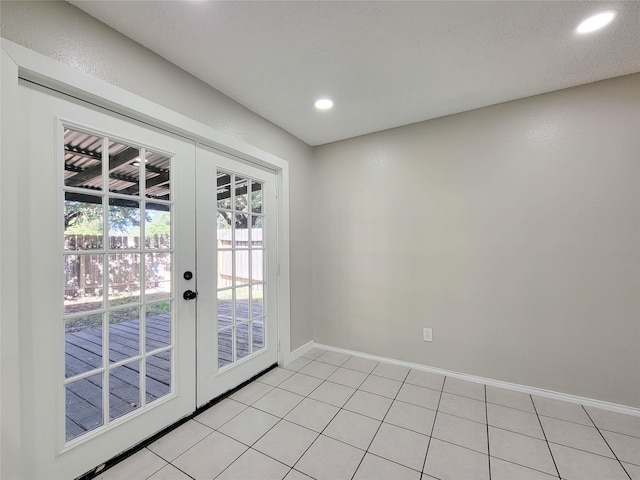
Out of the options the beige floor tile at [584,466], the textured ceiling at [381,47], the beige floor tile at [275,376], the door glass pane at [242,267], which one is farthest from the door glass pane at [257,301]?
the beige floor tile at [584,466]

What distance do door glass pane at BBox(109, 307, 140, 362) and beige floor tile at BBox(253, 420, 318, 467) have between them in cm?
100

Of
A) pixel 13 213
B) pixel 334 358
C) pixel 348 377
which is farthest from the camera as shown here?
pixel 334 358

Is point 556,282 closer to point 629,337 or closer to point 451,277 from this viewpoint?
point 629,337

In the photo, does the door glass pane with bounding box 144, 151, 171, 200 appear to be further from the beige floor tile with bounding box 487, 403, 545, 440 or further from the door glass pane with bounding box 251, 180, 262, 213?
the beige floor tile with bounding box 487, 403, 545, 440

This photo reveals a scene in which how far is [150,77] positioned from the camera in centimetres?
181

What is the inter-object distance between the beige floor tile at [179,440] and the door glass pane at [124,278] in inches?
37.2

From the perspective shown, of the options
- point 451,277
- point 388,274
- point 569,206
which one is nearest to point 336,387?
point 388,274

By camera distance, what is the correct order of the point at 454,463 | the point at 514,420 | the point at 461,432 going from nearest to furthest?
the point at 454,463 → the point at 461,432 → the point at 514,420

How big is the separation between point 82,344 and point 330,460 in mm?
1572

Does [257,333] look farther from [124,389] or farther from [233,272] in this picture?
[124,389]

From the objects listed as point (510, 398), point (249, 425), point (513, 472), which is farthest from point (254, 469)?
point (510, 398)

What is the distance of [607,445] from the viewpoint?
5.82ft

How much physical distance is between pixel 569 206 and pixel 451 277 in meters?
1.07

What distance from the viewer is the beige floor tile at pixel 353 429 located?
1.84 meters
